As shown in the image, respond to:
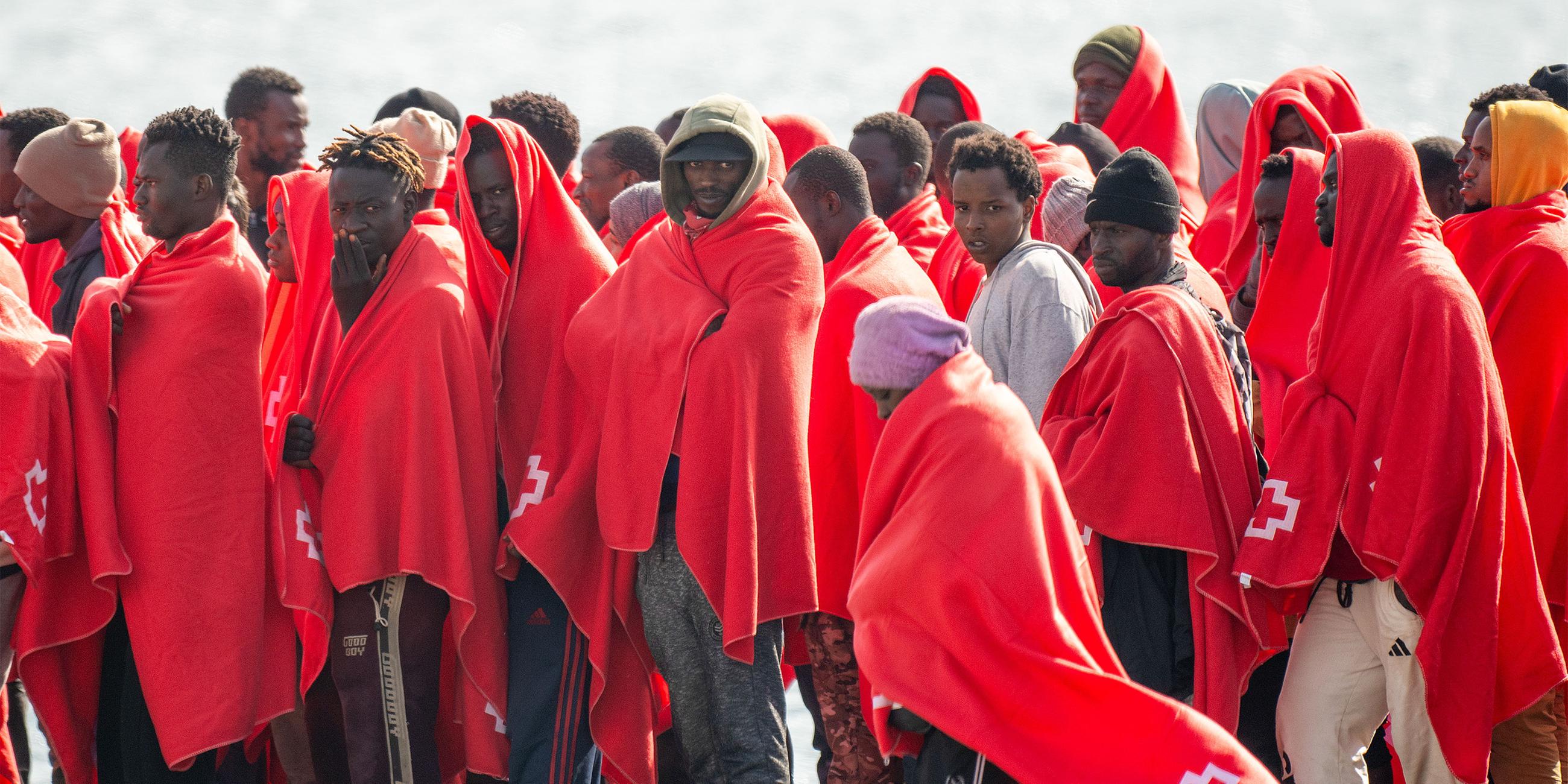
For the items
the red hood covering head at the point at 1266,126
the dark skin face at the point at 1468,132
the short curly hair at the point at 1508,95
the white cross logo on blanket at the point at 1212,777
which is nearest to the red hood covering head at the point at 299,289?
the white cross logo on blanket at the point at 1212,777

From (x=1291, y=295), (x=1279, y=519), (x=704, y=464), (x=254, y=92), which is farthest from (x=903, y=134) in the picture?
(x=254, y=92)

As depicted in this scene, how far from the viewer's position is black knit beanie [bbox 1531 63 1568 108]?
6.72 meters

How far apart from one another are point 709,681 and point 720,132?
1595mm

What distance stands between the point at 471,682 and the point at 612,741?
456 mm

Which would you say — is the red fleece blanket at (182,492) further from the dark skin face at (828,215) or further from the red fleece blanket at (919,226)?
the red fleece blanket at (919,226)

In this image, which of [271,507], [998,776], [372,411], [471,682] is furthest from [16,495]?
[998,776]

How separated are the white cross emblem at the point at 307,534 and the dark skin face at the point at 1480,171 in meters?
3.74

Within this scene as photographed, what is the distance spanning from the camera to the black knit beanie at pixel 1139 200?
4898 millimetres

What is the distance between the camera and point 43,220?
6242 mm

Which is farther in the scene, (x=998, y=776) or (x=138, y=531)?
(x=138, y=531)

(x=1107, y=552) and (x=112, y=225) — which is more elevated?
(x=112, y=225)

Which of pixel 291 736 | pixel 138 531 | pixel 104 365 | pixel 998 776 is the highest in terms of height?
pixel 104 365

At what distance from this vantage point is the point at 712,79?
18.9 metres

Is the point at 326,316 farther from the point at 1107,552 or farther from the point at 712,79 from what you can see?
the point at 712,79
